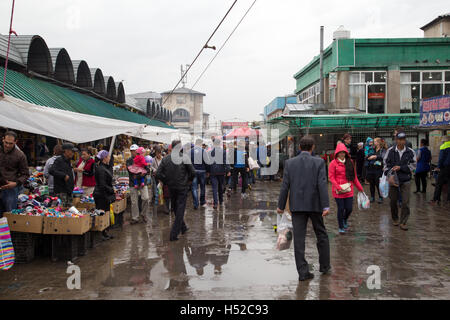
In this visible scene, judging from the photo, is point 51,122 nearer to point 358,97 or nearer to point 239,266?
point 239,266

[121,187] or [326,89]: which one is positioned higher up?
[326,89]

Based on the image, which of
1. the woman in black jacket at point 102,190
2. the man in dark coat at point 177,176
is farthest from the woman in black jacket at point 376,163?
the woman in black jacket at point 102,190

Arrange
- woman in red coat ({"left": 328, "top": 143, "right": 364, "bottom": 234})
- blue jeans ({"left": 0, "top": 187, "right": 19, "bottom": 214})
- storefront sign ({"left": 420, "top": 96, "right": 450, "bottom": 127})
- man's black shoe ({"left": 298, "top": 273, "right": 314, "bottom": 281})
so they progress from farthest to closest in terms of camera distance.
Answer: storefront sign ({"left": 420, "top": 96, "right": 450, "bottom": 127}), woman in red coat ({"left": 328, "top": 143, "right": 364, "bottom": 234}), blue jeans ({"left": 0, "top": 187, "right": 19, "bottom": 214}), man's black shoe ({"left": 298, "top": 273, "right": 314, "bottom": 281})

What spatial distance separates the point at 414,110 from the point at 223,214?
Answer: 20.7 metres

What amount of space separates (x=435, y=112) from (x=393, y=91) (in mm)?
13891

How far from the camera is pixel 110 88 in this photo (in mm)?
21516

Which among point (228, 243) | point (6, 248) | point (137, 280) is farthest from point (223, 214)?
point (6, 248)

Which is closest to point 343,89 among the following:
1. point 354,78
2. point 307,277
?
point 354,78

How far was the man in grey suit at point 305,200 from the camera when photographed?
17.3 feet

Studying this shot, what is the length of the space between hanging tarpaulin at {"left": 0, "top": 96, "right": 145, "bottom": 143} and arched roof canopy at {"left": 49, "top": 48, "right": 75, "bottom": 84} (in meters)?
6.75

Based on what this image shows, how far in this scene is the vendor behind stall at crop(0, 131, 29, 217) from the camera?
19.9 feet

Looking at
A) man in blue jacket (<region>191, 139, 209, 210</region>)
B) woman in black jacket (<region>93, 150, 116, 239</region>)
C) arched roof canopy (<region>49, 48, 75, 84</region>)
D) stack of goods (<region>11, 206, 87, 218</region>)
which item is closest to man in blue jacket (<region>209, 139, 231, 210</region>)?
man in blue jacket (<region>191, 139, 209, 210</region>)

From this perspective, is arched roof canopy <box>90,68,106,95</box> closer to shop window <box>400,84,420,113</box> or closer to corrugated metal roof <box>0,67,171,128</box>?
corrugated metal roof <box>0,67,171,128</box>

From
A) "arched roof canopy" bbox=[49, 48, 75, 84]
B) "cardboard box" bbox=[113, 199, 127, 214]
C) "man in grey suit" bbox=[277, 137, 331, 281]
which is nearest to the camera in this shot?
"man in grey suit" bbox=[277, 137, 331, 281]
